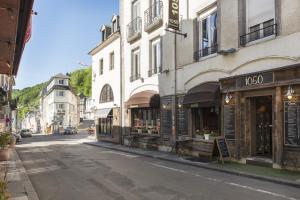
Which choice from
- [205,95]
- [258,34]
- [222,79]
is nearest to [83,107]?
[205,95]

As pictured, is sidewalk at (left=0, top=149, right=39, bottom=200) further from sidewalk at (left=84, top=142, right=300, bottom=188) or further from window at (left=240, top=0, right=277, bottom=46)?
window at (left=240, top=0, right=277, bottom=46)

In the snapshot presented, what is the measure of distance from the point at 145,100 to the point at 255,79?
29.7 ft

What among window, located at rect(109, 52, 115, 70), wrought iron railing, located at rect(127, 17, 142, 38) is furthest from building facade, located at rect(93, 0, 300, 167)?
window, located at rect(109, 52, 115, 70)

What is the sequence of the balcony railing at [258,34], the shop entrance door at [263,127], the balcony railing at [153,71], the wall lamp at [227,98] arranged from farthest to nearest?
the balcony railing at [153,71] < the wall lamp at [227,98] < the shop entrance door at [263,127] < the balcony railing at [258,34]

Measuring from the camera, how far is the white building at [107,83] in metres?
27.0

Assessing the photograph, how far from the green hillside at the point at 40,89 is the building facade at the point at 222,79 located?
1755 inches

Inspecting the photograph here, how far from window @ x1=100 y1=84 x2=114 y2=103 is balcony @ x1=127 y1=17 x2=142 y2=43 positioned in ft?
19.2

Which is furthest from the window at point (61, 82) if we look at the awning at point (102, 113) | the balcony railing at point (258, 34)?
the balcony railing at point (258, 34)

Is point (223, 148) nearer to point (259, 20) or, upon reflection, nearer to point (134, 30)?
point (259, 20)

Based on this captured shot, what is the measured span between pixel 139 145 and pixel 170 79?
18.2 ft

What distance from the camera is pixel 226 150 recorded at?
45.8 ft

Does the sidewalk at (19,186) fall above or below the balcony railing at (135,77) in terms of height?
below

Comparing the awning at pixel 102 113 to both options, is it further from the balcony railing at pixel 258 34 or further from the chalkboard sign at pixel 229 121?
the balcony railing at pixel 258 34

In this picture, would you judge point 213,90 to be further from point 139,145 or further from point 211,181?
point 139,145
